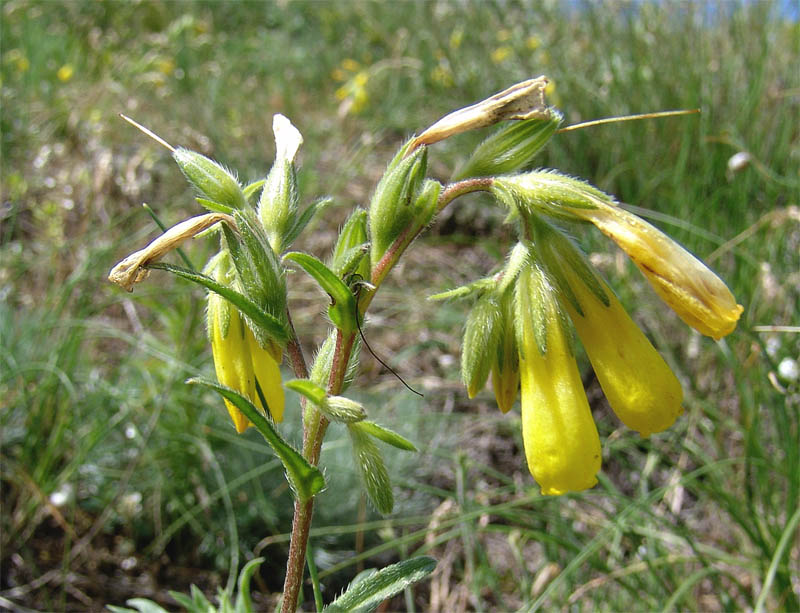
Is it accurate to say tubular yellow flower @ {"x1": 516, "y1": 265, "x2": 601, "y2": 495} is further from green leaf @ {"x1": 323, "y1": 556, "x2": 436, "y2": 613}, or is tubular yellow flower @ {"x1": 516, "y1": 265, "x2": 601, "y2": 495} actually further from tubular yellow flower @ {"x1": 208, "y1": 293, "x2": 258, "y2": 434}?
tubular yellow flower @ {"x1": 208, "y1": 293, "x2": 258, "y2": 434}

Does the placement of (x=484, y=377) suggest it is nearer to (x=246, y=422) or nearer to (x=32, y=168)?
(x=246, y=422)

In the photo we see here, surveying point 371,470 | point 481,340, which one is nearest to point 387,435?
point 371,470

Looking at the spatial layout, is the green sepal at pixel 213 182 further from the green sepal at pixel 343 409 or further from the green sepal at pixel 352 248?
the green sepal at pixel 343 409

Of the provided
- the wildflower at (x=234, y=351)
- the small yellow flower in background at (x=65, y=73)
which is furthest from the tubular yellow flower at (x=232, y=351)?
the small yellow flower in background at (x=65, y=73)

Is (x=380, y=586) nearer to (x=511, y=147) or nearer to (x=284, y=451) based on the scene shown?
(x=284, y=451)

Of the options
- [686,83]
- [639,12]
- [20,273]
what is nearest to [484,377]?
[20,273]
